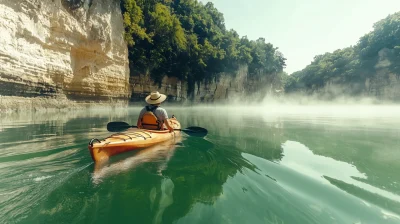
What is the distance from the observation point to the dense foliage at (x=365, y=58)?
35.6 meters

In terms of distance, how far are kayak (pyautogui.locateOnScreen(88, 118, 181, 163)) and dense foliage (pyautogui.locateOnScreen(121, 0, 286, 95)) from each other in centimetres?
1630

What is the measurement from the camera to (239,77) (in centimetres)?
3653

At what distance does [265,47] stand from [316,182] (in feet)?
140

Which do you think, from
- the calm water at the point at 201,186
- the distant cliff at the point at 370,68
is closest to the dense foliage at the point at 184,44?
the distant cliff at the point at 370,68

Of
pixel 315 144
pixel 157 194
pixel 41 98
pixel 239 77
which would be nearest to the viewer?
pixel 157 194

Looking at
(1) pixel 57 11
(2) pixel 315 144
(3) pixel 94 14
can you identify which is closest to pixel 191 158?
(2) pixel 315 144

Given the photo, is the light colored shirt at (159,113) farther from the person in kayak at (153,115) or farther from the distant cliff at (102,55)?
the distant cliff at (102,55)

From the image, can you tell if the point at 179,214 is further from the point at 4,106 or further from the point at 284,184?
the point at 4,106

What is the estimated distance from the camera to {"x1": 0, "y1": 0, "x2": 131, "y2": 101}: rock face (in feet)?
33.4

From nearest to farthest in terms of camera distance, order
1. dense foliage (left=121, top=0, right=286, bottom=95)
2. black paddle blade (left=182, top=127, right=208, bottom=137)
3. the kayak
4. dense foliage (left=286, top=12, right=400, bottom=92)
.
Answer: the kayak < black paddle blade (left=182, top=127, right=208, bottom=137) < dense foliage (left=121, top=0, right=286, bottom=95) < dense foliage (left=286, top=12, right=400, bottom=92)

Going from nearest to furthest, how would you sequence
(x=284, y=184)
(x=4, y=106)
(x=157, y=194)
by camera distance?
(x=157, y=194)
(x=284, y=184)
(x=4, y=106)

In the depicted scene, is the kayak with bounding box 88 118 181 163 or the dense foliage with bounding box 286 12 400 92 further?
the dense foliage with bounding box 286 12 400 92

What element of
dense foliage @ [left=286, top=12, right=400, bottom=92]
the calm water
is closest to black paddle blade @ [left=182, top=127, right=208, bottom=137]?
the calm water

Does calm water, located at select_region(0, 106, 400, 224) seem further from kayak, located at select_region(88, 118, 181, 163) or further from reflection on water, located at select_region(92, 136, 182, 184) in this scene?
kayak, located at select_region(88, 118, 181, 163)
